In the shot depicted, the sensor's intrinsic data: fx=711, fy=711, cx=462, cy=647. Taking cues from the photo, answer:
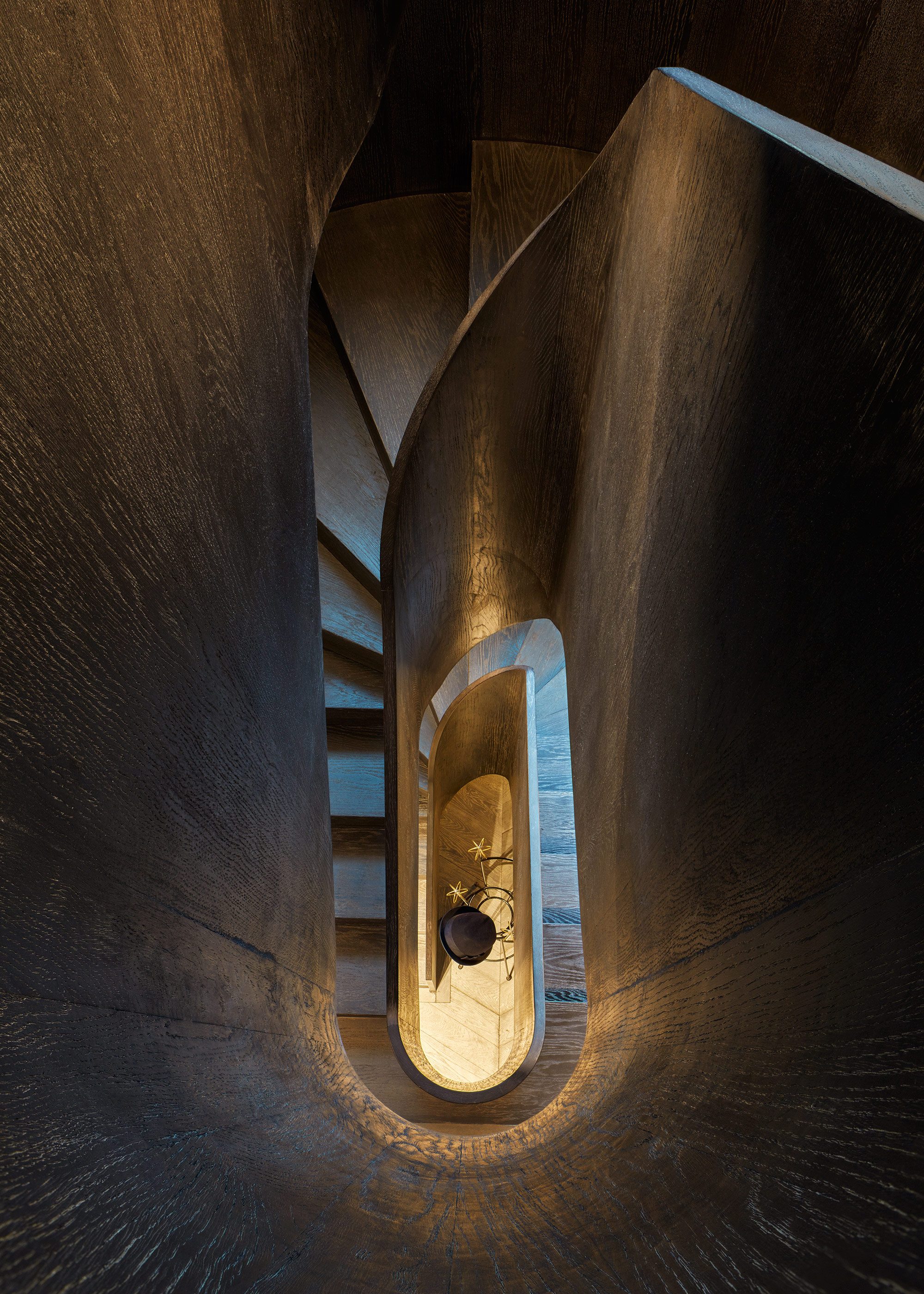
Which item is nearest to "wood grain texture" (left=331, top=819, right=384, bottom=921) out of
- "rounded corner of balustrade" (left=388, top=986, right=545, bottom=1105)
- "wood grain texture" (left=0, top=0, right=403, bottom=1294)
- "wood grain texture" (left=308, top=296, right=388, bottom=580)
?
"rounded corner of balustrade" (left=388, top=986, right=545, bottom=1105)

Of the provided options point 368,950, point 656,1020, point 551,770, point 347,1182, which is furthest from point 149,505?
point 551,770

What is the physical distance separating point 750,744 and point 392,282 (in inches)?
138

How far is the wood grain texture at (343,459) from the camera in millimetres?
3227

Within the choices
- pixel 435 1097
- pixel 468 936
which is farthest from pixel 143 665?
pixel 468 936

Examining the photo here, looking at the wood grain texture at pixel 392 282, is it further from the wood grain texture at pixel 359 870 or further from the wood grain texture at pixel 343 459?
the wood grain texture at pixel 359 870

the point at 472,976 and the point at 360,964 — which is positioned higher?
the point at 360,964

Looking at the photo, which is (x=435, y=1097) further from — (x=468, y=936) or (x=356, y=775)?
(x=468, y=936)

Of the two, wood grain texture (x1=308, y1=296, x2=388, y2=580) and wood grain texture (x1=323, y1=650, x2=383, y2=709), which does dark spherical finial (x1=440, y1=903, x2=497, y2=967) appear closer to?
wood grain texture (x1=323, y1=650, x2=383, y2=709)

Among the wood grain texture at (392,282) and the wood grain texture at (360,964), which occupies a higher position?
the wood grain texture at (392,282)

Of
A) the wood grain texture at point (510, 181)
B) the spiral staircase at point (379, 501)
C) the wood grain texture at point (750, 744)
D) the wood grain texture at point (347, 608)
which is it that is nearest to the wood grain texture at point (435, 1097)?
the spiral staircase at point (379, 501)

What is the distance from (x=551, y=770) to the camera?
416 cm

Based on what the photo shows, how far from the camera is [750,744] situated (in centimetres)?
87

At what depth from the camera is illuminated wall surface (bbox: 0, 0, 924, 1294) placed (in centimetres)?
54

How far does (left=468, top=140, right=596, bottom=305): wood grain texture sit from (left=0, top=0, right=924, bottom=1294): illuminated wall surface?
1264 millimetres
